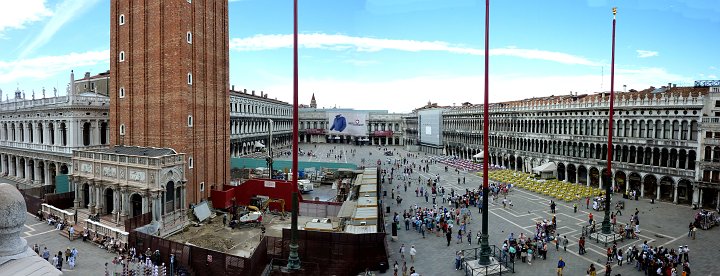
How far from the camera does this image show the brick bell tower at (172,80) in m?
→ 31.5

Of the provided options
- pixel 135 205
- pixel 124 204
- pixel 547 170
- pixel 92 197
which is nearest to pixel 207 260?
pixel 135 205

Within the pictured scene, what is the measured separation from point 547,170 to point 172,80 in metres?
45.2

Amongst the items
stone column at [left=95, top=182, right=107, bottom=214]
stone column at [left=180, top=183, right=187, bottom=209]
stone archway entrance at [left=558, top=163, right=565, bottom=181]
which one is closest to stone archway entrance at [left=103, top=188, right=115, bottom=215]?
stone column at [left=95, top=182, right=107, bottom=214]

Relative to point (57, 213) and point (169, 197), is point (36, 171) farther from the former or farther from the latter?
point (169, 197)

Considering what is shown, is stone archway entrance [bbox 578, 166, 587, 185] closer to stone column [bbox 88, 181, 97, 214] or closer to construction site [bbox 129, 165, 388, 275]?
construction site [bbox 129, 165, 388, 275]

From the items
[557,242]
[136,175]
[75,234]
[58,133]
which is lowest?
[557,242]

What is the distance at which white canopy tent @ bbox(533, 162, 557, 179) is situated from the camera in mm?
52625

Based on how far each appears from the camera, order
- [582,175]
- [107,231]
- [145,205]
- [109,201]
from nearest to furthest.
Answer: [107,231] < [145,205] < [109,201] < [582,175]

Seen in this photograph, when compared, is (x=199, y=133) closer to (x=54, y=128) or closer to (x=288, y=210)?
(x=288, y=210)

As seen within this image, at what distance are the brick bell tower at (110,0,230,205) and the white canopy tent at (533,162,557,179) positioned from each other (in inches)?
1563

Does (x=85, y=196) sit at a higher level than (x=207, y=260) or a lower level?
higher

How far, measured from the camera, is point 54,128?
43188mm

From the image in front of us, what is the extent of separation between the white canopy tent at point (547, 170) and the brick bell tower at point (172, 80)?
3970 cm

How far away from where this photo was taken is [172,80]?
3161 cm
